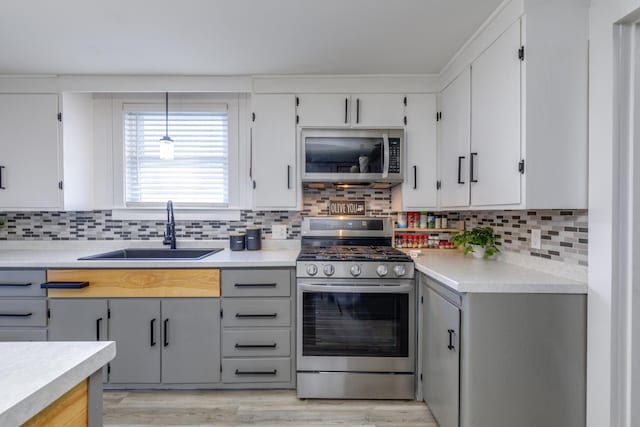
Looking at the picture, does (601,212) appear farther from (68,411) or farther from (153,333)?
(153,333)

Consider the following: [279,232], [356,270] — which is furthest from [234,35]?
[356,270]

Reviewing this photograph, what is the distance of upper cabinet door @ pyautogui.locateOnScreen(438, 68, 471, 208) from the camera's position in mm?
2045

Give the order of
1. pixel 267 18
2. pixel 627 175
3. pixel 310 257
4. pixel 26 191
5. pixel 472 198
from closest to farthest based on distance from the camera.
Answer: pixel 627 175 → pixel 267 18 → pixel 472 198 → pixel 310 257 → pixel 26 191

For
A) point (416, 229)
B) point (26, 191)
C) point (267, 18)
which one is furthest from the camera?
point (416, 229)

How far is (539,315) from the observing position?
150 cm

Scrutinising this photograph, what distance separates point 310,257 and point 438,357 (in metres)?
0.95

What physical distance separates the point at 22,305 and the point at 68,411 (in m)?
2.00

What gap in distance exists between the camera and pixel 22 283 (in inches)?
82.7

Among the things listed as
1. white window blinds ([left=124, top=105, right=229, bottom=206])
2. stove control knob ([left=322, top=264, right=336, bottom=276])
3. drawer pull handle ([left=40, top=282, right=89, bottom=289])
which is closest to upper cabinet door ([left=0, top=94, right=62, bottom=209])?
white window blinds ([left=124, top=105, right=229, bottom=206])

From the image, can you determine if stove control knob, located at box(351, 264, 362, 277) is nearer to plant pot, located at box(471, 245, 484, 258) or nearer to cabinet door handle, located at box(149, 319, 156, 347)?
plant pot, located at box(471, 245, 484, 258)

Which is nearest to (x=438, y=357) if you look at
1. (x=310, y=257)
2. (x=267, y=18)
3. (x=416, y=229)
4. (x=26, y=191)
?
(x=310, y=257)

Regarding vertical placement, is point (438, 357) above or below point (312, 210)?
below

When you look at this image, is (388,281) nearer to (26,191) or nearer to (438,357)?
(438,357)

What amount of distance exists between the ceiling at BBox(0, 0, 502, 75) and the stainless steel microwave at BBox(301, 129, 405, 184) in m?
0.48
